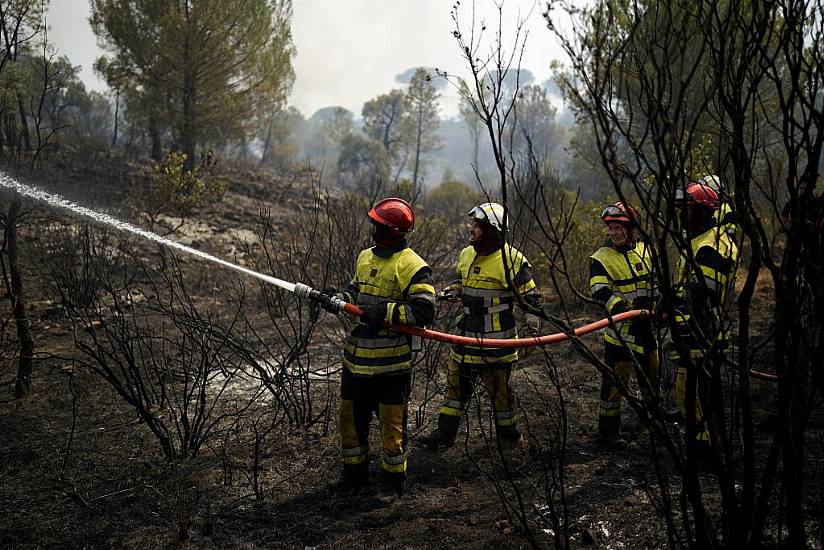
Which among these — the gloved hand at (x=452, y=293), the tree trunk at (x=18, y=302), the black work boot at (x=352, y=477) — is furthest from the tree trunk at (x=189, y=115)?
the black work boot at (x=352, y=477)

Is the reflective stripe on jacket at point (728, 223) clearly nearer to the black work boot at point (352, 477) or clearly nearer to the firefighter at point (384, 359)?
the firefighter at point (384, 359)

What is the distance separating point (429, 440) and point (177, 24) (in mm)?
16100

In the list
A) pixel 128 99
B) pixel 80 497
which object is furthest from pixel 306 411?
pixel 128 99

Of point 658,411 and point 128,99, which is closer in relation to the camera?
point 658,411

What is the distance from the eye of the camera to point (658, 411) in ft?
5.74

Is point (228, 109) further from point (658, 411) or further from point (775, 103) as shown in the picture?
point (658, 411)

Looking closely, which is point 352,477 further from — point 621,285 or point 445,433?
point 621,285

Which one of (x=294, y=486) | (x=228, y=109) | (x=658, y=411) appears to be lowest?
(x=294, y=486)

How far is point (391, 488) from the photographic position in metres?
3.51

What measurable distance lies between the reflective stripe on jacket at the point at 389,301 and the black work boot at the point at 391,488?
649mm

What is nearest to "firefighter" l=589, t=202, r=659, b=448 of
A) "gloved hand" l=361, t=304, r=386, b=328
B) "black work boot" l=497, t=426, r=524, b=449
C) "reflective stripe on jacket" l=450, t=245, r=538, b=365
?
"reflective stripe on jacket" l=450, t=245, r=538, b=365

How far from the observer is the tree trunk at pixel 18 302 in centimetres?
439

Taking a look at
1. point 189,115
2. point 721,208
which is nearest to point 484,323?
point 721,208

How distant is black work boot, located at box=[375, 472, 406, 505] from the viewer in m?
3.40
